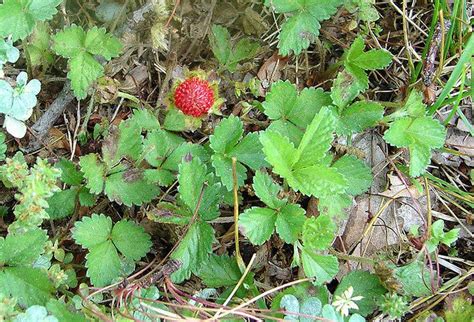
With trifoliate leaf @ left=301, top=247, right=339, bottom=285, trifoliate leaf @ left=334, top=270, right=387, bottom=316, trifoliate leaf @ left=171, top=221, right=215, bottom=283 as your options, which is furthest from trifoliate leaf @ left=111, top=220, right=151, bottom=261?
trifoliate leaf @ left=334, top=270, right=387, bottom=316

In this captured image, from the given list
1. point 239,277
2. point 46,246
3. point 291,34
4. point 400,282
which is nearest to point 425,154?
point 400,282

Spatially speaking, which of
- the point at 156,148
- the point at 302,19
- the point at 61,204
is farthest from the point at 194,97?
the point at 61,204

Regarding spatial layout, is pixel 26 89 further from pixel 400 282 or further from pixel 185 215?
pixel 400 282

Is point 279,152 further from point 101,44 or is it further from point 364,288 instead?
point 101,44

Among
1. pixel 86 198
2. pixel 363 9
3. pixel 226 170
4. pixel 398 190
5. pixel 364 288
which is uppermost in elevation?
pixel 363 9

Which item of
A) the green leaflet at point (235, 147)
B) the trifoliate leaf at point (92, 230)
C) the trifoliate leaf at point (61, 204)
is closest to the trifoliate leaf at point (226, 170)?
the green leaflet at point (235, 147)

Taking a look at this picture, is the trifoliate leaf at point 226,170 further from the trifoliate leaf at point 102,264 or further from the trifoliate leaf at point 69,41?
the trifoliate leaf at point 69,41
